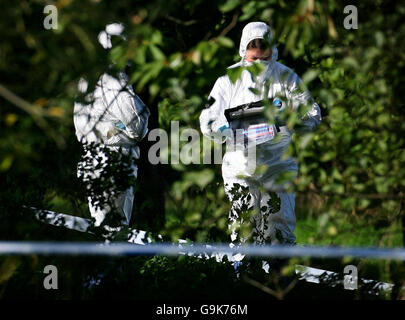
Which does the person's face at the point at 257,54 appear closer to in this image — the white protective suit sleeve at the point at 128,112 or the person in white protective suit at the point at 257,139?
the person in white protective suit at the point at 257,139

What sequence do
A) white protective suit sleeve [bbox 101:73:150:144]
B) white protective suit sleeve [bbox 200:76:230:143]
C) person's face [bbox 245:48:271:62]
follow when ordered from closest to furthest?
white protective suit sleeve [bbox 200:76:230:143], person's face [bbox 245:48:271:62], white protective suit sleeve [bbox 101:73:150:144]

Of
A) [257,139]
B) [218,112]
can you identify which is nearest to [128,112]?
[218,112]

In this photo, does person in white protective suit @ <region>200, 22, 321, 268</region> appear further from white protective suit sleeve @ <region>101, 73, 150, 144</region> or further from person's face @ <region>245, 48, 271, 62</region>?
white protective suit sleeve @ <region>101, 73, 150, 144</region>

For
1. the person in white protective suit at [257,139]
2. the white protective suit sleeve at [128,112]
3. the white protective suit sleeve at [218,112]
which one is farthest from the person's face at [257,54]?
the white protective suit sleeve at [128,112]

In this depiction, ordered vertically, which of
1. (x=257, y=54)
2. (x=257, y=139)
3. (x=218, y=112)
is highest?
(x=257, y=54)

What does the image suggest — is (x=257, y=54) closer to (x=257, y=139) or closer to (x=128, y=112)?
(x=257, y=139)

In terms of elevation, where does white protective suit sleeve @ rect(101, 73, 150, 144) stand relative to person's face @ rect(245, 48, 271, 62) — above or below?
below

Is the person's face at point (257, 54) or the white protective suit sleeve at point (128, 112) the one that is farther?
the white protective suit sleeve at point (128, 112)

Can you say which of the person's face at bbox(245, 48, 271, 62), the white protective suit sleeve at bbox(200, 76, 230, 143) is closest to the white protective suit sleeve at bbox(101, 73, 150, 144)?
the white protective suit sleeve at bbox(200, 76, 230, 143)

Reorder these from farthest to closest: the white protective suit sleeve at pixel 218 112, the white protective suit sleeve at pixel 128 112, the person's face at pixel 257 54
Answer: the white protective suit sleeve at pixel 128 112 < the person's face at pixel 257 54 < the white protective suit sleeve at pixel 218 112

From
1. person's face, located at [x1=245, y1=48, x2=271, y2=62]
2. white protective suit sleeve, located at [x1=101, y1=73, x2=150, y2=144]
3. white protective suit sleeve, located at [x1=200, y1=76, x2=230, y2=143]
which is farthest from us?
white protective suit sleeve, located at [x1=101, y1=73, x2=150, y2=144]

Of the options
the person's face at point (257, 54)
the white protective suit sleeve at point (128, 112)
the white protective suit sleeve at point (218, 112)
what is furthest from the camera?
the white protective suit sleeve at point (128, 112)

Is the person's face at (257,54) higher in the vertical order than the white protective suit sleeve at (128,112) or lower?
higher
